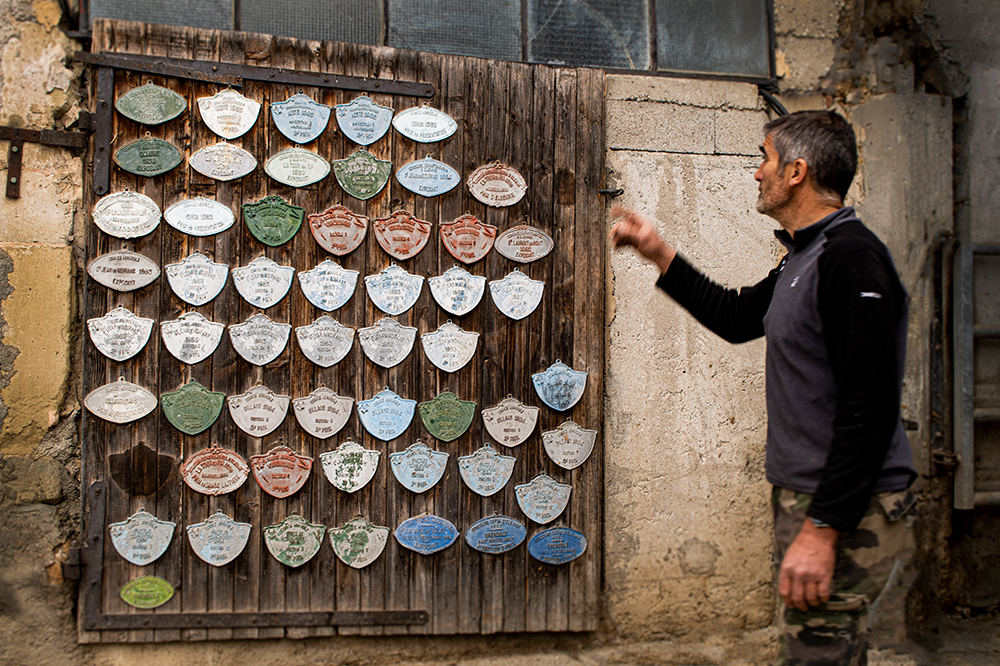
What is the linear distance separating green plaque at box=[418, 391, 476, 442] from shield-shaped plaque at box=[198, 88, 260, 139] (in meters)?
1.37

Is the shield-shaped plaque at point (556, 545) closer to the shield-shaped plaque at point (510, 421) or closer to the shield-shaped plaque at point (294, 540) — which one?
the shield-shaped plaque at point (510, 421)

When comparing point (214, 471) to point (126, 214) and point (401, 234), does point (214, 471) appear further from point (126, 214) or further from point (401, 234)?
point (401, 234)

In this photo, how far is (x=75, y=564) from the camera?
2.68 meters

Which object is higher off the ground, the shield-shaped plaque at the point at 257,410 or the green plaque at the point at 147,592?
the shield-shaped plaque at the point at 257,410

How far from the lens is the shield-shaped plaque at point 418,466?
288cm

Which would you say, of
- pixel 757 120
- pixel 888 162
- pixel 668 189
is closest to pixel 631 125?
pixel 668 189

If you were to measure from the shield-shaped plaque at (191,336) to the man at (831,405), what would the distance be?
6.90ft

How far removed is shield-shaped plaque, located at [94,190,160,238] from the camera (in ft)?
8.88

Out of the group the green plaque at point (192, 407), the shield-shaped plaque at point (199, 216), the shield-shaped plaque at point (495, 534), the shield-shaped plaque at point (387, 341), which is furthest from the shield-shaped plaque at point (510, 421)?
the shield-shaped plaque at point (199, 216)

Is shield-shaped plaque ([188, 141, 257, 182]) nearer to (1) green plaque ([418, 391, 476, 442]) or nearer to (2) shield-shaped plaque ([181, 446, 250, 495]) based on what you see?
(2) shield-shaped plaque ([181, 446, 250, 495])

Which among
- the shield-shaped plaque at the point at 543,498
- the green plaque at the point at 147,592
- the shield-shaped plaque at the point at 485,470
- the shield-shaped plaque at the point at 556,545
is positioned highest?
the shield-shaped plaque at the point at 485,470

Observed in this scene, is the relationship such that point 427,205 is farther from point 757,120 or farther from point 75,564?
point 75,564

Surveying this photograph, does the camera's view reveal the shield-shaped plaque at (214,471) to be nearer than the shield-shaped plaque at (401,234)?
Yes

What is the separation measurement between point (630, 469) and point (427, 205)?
1478mm
